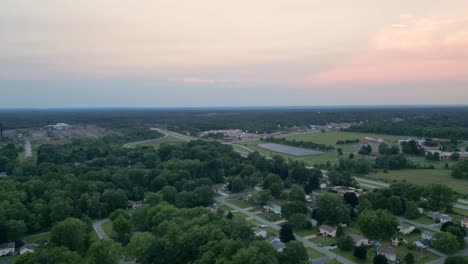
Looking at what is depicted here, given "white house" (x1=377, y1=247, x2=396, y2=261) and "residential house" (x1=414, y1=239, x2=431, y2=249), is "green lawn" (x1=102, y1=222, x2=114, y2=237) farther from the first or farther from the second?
"residential house" (x1=414, y1=239, x2=431, y2=249)

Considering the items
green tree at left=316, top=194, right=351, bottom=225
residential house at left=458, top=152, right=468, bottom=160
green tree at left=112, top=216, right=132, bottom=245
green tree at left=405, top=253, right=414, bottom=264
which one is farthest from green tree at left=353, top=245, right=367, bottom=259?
residential house at left=458, top=152, right=468, bottom=160

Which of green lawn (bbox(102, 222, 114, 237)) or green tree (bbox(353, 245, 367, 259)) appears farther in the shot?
green lawn (bbox(102, 222, 114, 237))

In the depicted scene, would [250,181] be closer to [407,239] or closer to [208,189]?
[208,189]

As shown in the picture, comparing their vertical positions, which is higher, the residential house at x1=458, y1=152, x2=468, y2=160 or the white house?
the residential house at x1=458, y1=152, x2=468, y2=160

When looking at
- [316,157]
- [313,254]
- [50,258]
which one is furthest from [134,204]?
[316,157]

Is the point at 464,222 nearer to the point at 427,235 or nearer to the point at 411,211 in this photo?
the point at 411,211

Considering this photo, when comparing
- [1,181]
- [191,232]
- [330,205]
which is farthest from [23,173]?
[330,205]
